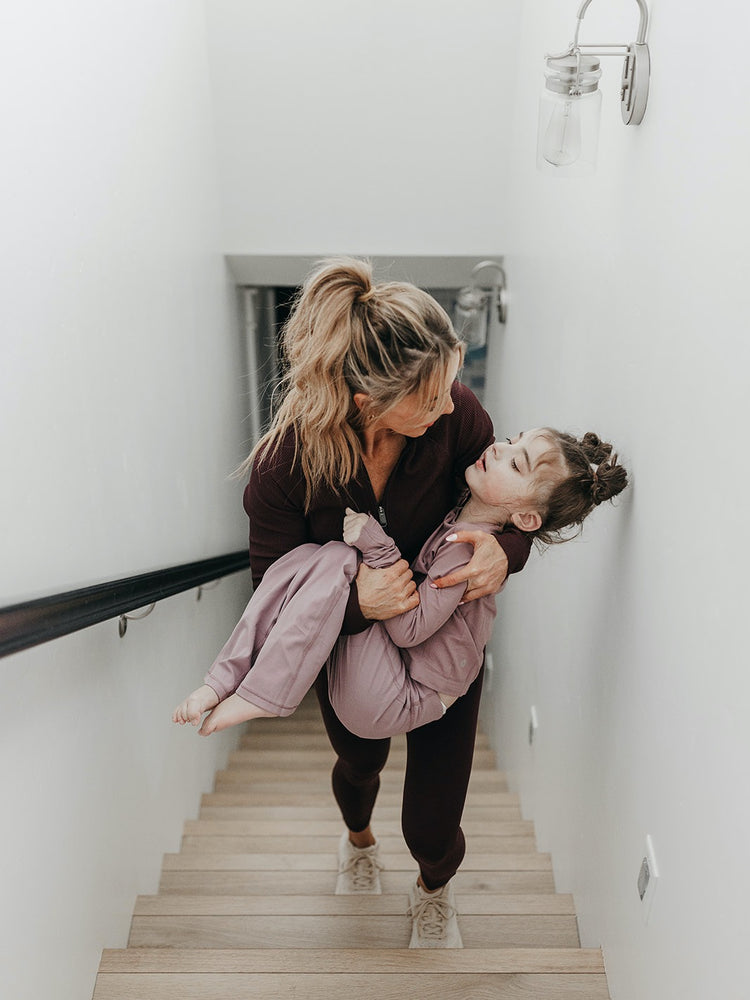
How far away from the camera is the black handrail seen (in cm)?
125

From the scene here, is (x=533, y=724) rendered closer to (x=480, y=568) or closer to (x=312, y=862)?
(x=312, y=862)

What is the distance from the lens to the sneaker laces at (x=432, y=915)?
6.68 feet

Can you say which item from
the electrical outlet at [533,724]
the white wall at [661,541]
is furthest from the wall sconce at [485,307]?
the electrical outlet at [533,724]

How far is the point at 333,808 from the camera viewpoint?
2939mm

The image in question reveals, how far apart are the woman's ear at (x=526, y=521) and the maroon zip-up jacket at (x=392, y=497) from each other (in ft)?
0.10

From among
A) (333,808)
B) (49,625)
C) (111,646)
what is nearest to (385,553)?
(49,625)

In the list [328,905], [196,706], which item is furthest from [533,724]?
[196,706]

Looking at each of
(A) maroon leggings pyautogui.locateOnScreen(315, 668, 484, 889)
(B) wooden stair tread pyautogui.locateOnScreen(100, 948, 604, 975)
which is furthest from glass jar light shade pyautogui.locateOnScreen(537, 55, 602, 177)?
(B) wooden stair tread pyautogui.locateOnScreen(100, 948, 604, 975)

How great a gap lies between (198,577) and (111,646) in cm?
45

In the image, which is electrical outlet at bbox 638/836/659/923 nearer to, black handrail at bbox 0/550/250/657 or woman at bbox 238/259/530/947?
woman at bbox 238/259/530/947

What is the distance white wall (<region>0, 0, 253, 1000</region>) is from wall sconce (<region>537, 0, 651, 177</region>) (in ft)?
3.14

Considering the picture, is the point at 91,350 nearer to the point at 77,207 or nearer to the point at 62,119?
the point at 77,207

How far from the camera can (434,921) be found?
2.04 meters

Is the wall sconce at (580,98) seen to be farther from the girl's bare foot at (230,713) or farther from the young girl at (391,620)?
the girl's bare foot at (230,713)
